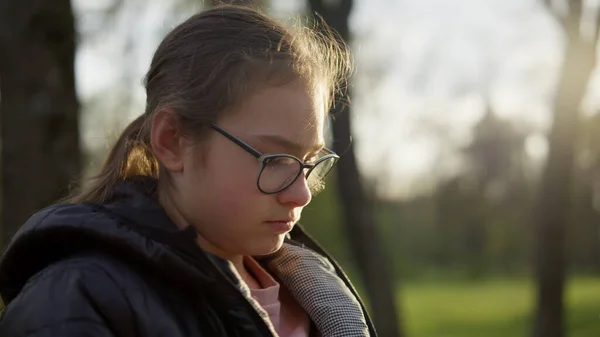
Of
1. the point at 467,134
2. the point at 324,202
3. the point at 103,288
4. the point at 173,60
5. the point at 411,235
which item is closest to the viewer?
the point at 103,288

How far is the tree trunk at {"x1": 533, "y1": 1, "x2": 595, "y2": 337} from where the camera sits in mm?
6695

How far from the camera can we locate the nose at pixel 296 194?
2.01 meters

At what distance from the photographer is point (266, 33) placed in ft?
7.04

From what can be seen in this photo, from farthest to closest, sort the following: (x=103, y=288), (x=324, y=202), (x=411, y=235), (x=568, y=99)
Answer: (x=411, y=235)
(x=324, y=202)
(x=568, y=99)
(x=103, y=288)

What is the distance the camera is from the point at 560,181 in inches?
265

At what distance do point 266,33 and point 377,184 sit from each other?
811 inches

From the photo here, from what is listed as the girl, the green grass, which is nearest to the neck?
the girl

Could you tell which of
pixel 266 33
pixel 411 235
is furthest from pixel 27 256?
pixel 411 235

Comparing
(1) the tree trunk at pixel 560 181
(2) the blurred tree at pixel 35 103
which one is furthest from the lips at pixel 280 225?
(1) the tree trunk at pixel 560 181

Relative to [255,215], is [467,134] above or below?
below

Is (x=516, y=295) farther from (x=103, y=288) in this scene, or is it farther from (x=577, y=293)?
(x=103, y=288)

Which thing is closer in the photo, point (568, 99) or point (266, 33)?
point (266, 33)

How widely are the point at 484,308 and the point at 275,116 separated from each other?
61.3ft

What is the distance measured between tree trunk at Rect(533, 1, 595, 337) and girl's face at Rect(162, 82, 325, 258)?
507cm
